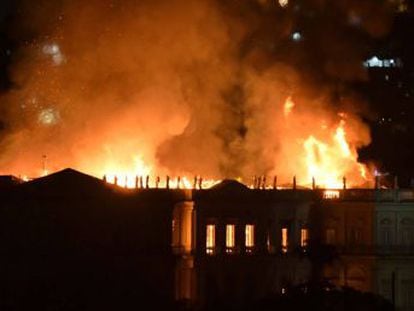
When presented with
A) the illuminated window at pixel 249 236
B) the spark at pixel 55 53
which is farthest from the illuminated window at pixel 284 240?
the spark at pixel 55 53

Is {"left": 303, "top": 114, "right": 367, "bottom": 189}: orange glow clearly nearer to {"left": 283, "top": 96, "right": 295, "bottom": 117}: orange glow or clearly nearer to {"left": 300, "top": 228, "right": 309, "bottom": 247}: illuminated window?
{"left": 283, "top": 96, "right": 295, "bottom": 117}: orange glow

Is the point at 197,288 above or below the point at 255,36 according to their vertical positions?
below

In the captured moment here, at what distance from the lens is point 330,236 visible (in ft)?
235

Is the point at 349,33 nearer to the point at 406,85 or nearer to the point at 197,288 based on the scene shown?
the point at 406,85

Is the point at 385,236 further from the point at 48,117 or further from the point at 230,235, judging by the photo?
the point at 48,117

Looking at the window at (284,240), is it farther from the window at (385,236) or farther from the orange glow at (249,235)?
the window at (385,236)

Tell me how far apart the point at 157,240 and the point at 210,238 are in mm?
2823

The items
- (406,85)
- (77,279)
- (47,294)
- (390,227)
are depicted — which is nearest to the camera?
(47,294)

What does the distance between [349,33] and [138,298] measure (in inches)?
981

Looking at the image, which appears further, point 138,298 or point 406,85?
point 406,85

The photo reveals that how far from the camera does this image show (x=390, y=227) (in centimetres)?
7106

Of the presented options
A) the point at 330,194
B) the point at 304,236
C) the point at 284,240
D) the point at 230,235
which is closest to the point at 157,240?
the point at 230,235

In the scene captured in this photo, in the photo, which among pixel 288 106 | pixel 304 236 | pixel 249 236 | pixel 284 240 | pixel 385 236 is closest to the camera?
pixel 249 236

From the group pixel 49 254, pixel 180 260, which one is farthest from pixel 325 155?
pixel 49 254
